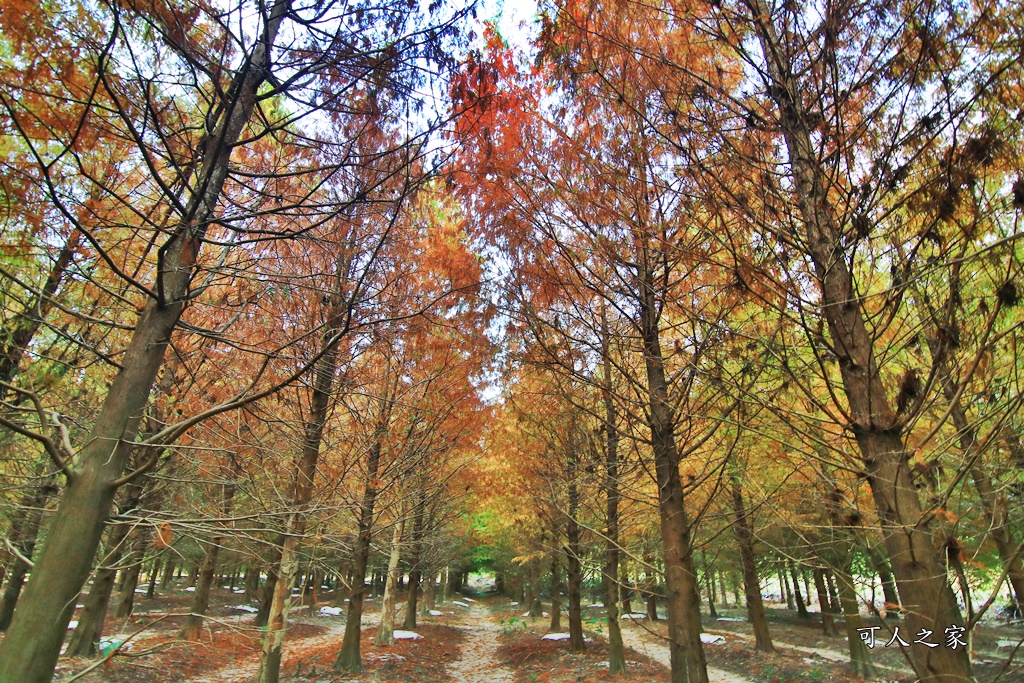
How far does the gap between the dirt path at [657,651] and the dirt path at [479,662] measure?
399 cm

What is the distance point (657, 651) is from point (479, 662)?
6.17m

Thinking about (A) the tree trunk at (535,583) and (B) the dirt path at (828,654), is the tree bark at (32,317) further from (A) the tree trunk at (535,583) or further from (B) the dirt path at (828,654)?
(A) the tree trunk at (535,583)

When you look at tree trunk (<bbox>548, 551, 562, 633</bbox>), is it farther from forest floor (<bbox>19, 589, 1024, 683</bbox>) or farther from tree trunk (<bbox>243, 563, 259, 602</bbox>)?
tree trunk (<bbox>243, 563, 259, 602</bbox>)

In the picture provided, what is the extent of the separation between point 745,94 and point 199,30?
386cm

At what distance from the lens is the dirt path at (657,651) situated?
11516mm

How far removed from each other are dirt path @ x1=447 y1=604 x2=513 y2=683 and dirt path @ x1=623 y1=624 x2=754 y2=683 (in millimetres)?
3990

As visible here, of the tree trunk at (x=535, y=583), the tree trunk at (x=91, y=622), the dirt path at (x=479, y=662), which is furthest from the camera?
the tree trunk at (x=535, y=583)

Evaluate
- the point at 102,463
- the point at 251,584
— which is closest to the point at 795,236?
the point at 102,463

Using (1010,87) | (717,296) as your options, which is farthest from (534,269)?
(1010,87)

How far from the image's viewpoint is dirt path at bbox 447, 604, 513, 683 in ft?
39.0

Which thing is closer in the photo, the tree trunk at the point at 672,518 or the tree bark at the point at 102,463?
the tree bark at the point at 102,463

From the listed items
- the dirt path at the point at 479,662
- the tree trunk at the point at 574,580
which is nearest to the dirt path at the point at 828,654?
the tree trunk at the point at 574,580

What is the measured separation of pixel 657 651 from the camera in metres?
16.6

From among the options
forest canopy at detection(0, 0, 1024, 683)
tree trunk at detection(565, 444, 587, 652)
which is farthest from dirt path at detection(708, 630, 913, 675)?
forest canopy at detection(0, 0, 1024, 683)
